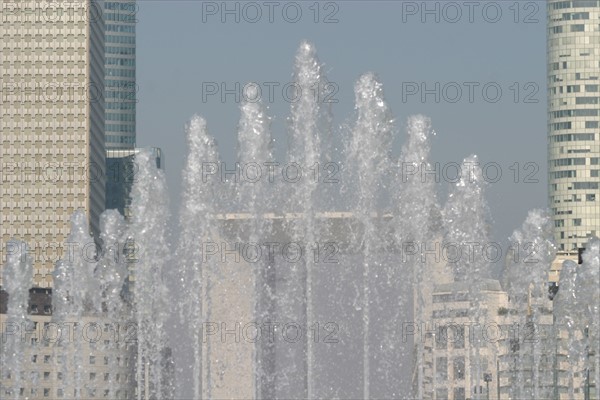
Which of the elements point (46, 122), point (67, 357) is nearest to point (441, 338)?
point (67, 357)

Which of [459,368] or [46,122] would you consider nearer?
[459,368]

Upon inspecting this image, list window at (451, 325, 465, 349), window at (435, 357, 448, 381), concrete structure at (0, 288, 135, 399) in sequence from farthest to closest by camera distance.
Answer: window at (435, 357, 448, 381) < concrete structure at (0, 288, 135, 399) < window at (451, 325, 465, 349)

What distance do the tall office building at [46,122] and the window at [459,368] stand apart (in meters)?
52.4

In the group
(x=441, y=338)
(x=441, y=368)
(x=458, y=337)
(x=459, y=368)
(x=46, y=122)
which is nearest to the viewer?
(x=458, y=337)

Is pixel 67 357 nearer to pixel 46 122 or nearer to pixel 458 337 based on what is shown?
pixel 458 337

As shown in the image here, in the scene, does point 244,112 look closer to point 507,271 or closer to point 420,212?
point 420,212

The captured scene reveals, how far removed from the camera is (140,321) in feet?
362

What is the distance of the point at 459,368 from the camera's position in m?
143

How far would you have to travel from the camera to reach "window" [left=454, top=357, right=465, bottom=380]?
143 metres

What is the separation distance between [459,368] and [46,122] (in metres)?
60.9

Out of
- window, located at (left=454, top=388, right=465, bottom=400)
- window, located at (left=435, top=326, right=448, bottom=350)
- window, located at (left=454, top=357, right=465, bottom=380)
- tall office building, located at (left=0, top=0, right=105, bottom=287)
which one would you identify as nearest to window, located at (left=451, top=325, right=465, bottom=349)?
window, located at (left=435, top=326, right=448, bottom=350)

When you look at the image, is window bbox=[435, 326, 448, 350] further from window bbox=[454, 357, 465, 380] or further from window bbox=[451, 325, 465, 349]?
window bbox=[454, 357, 465, 380]

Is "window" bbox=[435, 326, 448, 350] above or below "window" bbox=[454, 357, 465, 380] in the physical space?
above

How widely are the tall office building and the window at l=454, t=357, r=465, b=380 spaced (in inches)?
2061
